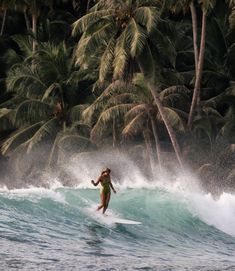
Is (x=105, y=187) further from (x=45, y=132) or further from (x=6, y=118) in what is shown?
(x=6, y=118)

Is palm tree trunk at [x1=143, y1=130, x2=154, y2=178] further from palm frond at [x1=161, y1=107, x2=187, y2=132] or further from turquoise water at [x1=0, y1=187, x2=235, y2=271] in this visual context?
turquoise water at [x1=0, y1=187, x2=235, y2=271]

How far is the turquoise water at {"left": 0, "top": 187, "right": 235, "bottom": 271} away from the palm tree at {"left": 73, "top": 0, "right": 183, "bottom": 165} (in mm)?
5539

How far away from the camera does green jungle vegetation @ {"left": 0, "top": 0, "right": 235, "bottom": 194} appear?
2728 centimetres

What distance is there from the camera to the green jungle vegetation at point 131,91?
2728 centimetres

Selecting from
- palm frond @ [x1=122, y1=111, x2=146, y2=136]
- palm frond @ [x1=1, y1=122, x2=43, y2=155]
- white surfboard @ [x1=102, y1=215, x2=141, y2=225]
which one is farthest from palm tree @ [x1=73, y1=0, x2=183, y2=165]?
white surfboard @ [x1=102, y1=215, x2=141, y2=225]

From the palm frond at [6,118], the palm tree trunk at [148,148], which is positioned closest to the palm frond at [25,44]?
the palm frond at [6,118]

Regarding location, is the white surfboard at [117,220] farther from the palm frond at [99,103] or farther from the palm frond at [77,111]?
the palm frond at [77,111]

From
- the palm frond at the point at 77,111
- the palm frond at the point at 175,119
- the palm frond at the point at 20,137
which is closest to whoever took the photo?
the palm frond at the point at 175,119

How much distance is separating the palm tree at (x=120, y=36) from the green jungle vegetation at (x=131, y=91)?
0.04 metres

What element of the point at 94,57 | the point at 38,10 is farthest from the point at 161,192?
the point at 38,10

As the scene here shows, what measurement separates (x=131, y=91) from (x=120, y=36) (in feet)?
11.1

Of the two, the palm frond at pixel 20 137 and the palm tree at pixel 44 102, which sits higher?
the palm tree at pixel 44 102

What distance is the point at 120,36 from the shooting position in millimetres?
26812

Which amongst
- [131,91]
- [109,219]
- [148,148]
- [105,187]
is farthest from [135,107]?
[109,219]
